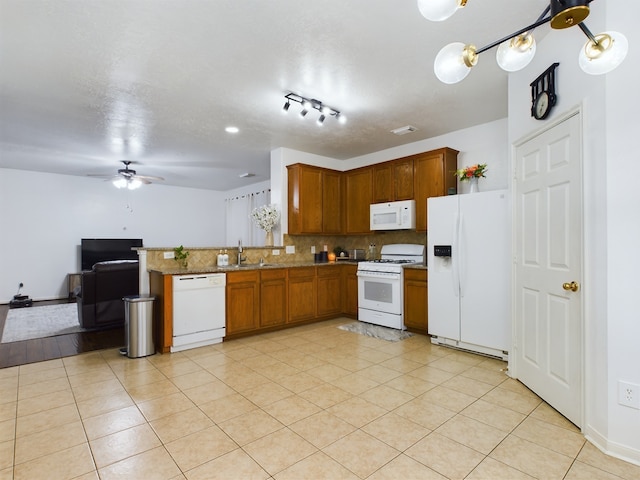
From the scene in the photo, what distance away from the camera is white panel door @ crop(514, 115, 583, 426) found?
2232 mm

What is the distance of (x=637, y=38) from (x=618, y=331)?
163cm

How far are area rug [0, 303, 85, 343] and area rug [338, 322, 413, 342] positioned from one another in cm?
379

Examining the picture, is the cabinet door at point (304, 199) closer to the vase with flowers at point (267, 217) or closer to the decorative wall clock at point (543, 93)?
the vase with flowers at point (267, 217)

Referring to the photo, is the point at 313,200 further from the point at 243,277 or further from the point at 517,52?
the point at 517,52

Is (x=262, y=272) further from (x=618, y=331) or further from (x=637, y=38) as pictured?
(x=637, y=38)

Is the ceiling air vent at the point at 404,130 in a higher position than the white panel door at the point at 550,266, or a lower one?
higher

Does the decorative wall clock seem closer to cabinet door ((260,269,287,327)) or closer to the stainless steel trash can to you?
cabinet door ((260,269,287,327))

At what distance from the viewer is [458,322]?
381cm

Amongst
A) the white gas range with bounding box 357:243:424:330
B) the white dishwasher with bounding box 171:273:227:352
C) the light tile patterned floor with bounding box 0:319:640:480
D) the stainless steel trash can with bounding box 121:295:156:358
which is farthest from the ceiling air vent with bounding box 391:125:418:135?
the stainless steel trash can with bounding box 121:295:156:358

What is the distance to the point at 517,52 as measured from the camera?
1.47 meters

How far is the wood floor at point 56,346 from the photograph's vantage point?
3.61 metres

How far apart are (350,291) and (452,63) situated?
4.24m

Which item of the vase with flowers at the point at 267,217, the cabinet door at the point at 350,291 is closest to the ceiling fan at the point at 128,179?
the vase with flowers at the point at 267,217

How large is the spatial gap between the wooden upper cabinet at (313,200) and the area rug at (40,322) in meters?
3.47
